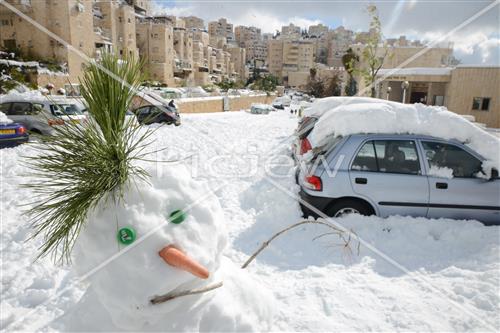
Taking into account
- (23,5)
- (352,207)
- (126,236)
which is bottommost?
(352,207)

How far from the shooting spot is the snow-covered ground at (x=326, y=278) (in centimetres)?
238

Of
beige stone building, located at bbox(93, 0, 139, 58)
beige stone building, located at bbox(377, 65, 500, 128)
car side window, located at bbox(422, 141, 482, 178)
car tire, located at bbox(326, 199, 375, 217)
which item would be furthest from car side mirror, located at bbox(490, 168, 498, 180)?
beige stone building, located at bbox(93, 0, 139, 58)

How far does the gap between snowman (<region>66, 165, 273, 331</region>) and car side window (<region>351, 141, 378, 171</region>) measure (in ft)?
10.1

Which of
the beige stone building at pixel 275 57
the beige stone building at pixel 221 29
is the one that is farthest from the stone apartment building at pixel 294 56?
the beige stone building at pixel 221 29

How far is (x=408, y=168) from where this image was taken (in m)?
4.29

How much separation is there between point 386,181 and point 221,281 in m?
3.23

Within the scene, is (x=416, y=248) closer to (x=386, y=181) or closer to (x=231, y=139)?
(x=386, y=181)

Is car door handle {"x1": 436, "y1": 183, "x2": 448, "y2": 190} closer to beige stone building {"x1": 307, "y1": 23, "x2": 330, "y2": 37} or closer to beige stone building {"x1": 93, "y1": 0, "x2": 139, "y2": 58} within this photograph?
beige stone building {"x1": 93, "y1": 0, "x2": 139, "y2": 58}

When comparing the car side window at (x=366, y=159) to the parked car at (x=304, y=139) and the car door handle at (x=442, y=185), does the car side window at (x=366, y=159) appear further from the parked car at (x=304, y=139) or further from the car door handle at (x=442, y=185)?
the parked car at (x=304, y=139)

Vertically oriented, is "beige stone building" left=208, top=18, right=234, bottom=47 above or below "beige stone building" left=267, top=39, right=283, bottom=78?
above

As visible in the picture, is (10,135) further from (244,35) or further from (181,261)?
(244,35)

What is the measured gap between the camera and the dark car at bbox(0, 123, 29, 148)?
28.4ft

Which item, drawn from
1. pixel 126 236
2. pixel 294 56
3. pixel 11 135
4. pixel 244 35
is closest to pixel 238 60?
pixel 294 56

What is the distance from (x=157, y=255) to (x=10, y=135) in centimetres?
989
